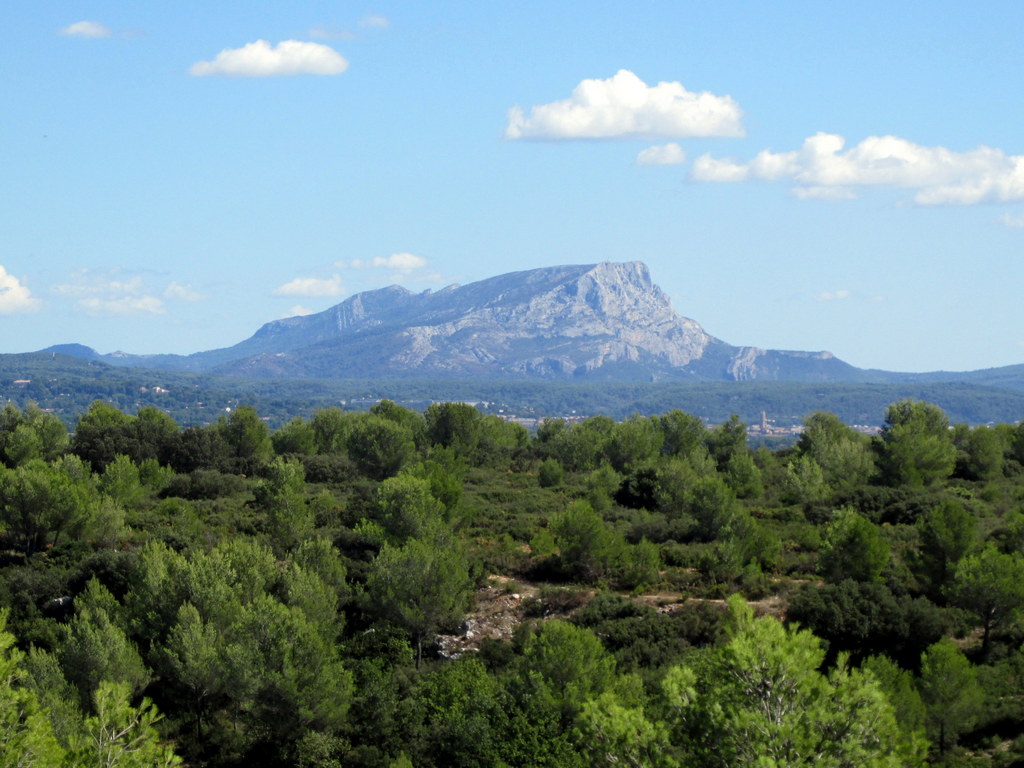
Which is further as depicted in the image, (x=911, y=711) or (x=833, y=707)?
(x=911, y=711)

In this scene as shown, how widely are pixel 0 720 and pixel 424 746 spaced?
17.2 m

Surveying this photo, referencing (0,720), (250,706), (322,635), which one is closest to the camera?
(0,720)

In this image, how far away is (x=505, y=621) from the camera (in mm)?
51938

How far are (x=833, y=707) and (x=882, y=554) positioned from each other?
30445 millimetres

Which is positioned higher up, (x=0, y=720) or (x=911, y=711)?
(x=0, y=720)

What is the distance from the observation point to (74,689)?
42562 mm

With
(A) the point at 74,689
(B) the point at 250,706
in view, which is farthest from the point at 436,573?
(A) the point at 74,689

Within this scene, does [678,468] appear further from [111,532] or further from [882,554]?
[111,532]

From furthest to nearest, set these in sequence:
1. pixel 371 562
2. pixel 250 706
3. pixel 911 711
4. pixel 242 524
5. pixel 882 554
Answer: pixel 242 524 < pixel 371 562 < pixel 882 554 < pixel 250 706 < pixel 911 711

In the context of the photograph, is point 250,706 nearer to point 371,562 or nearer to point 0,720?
point 371,562

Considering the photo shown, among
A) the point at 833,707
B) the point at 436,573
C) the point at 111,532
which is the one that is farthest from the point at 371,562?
the point at 833,707

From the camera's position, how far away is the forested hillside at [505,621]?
25.4m

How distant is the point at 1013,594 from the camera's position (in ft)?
149

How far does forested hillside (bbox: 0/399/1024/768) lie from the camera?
83.3 ft
